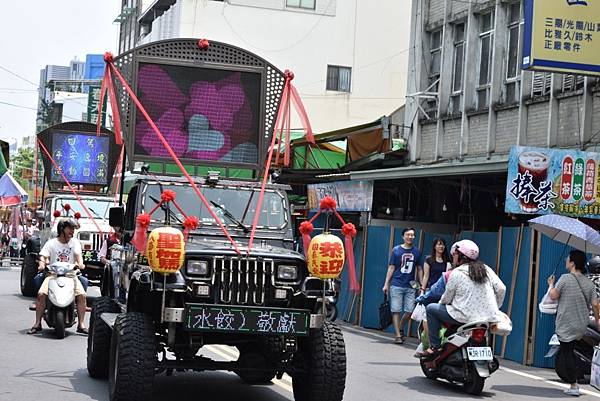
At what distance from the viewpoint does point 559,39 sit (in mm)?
16719

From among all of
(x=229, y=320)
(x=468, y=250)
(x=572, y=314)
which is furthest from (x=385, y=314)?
(x=229, y=320)

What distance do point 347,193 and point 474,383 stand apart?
13.7 metres

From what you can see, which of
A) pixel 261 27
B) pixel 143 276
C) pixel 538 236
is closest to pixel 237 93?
pixel 143 276

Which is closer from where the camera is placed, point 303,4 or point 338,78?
point 303,4

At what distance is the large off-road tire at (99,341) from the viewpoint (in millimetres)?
11531

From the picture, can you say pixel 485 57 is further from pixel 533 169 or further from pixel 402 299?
pixel 402 299

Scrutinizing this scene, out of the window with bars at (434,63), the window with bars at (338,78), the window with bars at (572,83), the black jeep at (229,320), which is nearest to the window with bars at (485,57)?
the window with bars at (434,63)

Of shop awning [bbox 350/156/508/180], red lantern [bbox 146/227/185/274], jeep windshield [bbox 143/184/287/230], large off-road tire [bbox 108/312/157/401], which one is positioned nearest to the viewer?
red lantern [bbox 146/227/185/274]

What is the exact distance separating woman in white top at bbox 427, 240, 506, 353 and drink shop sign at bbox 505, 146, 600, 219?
4298mm

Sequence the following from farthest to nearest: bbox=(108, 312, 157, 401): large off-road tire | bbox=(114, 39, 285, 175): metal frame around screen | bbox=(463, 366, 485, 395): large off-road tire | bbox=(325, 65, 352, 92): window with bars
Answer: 1. bbox=(325, 65, 352, 92): window with bars
2. bbox=(463, 366, 485, 395): large off-road tire
3. bbox=(114, 39, 285, 175): metal frame around screen
4. bbox=(108, 312, 157, 401): large off-road tire

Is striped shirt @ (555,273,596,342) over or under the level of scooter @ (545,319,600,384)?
over

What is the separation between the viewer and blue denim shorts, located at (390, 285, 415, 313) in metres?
17.9

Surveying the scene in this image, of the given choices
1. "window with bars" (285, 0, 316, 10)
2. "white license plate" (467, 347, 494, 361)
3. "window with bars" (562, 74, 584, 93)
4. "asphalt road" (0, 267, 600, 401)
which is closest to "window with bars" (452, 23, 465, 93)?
"window with bars" (562, 74, 584, 93)

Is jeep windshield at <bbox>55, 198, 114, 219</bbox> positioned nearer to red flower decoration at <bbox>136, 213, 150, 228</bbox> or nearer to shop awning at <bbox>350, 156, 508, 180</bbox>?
shop awning at <bbox>350, 156, 508, 180</bbox>
